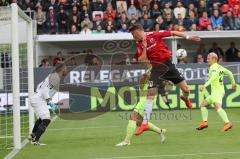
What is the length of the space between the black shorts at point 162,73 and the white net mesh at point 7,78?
348 centimetres

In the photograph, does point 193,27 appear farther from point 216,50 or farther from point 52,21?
point 52,21

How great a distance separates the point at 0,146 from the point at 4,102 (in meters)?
8.31

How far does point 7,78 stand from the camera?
21.0 meters

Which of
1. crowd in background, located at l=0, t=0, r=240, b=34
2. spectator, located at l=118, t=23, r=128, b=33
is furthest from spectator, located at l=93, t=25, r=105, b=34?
spectator, located at l=118, t=23, r=128, b=33

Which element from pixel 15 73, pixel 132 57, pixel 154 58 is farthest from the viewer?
pixel 132 57

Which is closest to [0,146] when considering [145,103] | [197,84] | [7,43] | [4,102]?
[145,103]

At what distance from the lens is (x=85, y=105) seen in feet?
82.5

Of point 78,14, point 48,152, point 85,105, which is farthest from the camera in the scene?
point 78,14

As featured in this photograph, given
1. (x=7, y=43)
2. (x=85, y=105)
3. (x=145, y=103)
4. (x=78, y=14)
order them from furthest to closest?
(x=78, y=14) → (x=85, y=105) → (x=7, y=43) → (x=145, y=103)

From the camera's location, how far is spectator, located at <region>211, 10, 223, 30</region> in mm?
29953

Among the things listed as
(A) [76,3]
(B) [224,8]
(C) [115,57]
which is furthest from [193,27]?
(A) [76,3]

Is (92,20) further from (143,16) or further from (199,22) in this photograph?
(199,22)

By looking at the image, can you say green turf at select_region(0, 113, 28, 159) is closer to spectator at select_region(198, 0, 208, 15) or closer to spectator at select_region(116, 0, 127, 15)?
spectator at select_region(116, 0, 127, 15)

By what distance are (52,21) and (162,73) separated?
1513 cm
